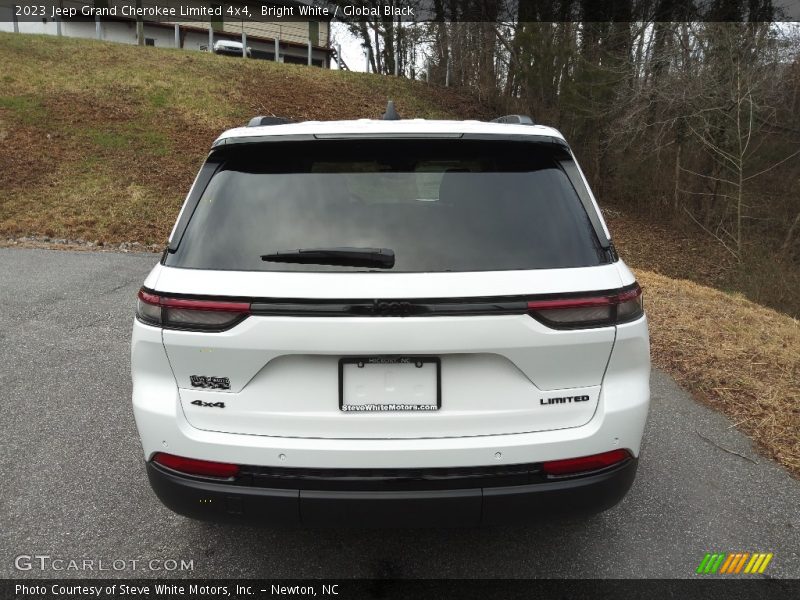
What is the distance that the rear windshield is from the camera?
2.04 meters

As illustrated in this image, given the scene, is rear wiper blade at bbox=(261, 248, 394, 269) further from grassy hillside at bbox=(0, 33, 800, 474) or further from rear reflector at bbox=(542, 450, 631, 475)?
grassy hillside at bbox=(0, 33, 800, 474)

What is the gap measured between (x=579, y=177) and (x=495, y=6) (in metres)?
23.2

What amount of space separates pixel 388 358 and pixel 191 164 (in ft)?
50.5

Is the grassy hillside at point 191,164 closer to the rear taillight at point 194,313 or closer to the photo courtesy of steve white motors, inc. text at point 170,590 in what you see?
the photo courtesy of steve white motors, inc. text at point 170,590

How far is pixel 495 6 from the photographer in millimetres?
22484

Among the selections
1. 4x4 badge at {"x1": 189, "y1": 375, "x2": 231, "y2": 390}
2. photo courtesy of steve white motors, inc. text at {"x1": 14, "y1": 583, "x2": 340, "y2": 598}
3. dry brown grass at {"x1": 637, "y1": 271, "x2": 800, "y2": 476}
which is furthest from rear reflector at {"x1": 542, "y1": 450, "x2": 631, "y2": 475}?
dry brown grass at {"x1": 637, "y1": 271, "x2": 800, "y2": 476}

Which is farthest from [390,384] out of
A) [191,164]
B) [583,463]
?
[191,164]

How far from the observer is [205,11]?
115 feet

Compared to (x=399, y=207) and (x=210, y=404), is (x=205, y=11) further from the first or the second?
(x=210, y=404)

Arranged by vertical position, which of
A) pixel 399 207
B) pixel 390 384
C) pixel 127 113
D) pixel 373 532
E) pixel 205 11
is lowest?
pixel 373 532

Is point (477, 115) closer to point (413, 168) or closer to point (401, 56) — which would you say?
point (401, 56)

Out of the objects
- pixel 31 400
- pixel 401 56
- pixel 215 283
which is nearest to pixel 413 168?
pixel 215 283

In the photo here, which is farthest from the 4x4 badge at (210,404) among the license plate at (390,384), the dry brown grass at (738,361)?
the dry brown grass at (738,361)

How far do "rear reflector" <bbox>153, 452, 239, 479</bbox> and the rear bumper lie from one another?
0.11 ft
